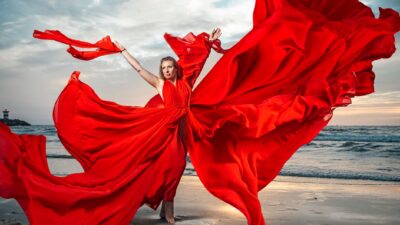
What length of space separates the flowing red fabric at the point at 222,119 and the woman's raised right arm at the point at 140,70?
0.12 meters

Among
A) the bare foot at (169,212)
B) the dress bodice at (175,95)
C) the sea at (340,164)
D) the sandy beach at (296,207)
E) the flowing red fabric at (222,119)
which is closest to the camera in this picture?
the flowing red fabric at (222,119)

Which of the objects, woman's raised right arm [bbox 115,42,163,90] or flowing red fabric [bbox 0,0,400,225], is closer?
flowing red fabric [bbox 0,0,400,225]

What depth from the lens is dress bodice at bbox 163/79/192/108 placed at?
14.9 ft

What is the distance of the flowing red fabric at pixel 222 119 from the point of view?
13.6ft

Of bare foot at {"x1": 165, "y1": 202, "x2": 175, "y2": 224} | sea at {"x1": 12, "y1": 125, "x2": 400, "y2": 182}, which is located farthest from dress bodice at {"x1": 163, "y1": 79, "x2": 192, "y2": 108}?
sea at {"x1": 12, "y1": 125, "x2": 400, "y2": 182}

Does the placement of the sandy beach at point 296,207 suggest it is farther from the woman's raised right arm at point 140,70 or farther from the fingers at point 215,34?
the fingers at point 215,34

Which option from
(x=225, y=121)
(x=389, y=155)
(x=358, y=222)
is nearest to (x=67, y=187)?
(x=225, y=121)

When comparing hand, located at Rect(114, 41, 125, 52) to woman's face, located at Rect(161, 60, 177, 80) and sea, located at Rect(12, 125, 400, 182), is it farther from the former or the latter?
sea, located at Rect(12, 125, 400, 182)

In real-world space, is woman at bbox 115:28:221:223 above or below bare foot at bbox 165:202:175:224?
above

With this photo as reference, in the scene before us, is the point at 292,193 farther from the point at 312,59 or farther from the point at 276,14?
the point at 276,14

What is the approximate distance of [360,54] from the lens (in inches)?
180

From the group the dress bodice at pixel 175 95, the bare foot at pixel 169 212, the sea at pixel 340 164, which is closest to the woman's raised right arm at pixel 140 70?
the dress bodice at pixel 175 95

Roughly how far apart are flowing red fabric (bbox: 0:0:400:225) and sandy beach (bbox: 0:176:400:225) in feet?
2.36

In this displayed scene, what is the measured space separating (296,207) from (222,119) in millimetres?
2031
